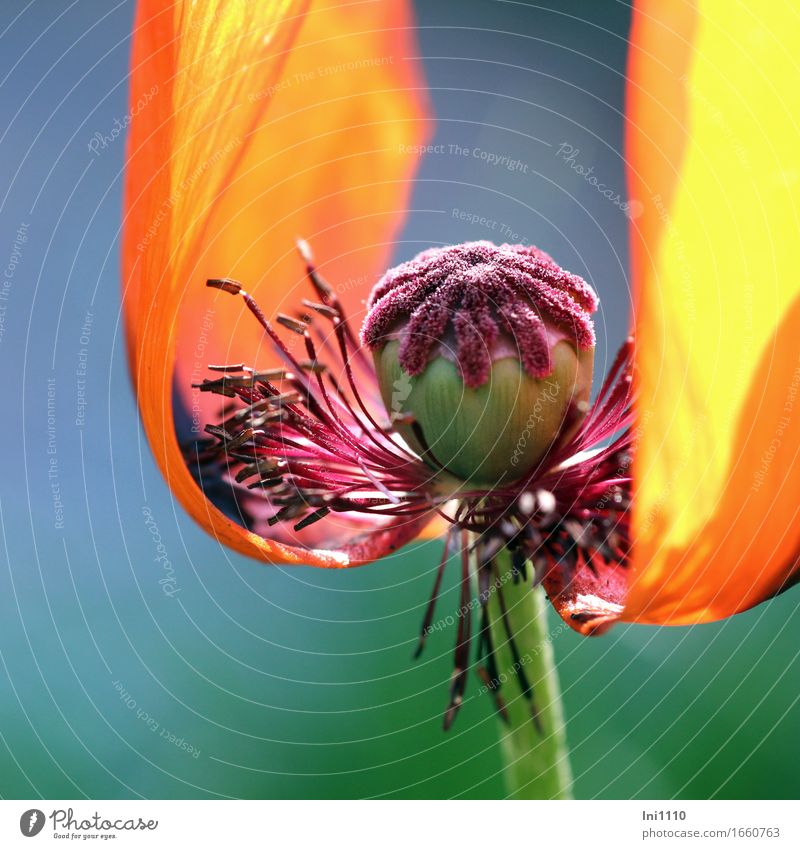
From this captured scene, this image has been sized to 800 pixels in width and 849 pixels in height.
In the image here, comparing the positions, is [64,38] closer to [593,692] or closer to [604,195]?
[604,195]

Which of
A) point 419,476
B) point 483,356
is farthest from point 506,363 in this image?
point 419,476

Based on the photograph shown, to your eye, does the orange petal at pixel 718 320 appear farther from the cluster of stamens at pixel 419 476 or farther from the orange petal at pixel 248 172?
the orange petal at pixel 248 172
